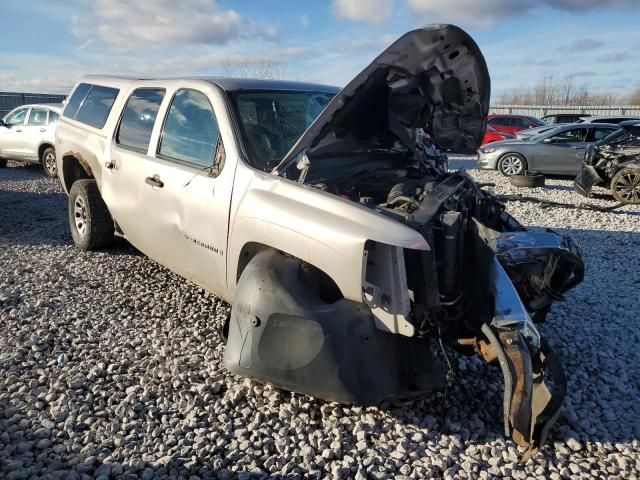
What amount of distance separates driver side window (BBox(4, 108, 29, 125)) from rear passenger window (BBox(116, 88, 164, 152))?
9581 mm

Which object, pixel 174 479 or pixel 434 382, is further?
pixel 434 382

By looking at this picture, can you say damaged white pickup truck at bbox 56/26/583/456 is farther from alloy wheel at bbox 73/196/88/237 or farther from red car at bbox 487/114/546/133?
red car at bbox 487/114/546/133

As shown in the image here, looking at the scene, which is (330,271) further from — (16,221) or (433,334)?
(16,221)

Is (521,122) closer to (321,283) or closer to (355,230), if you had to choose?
(321,283)

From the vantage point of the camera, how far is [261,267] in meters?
3.09

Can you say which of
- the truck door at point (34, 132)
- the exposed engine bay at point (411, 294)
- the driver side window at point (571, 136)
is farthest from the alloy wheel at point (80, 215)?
the driver side window at point (571, 136)

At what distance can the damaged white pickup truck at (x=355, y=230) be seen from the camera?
275cm

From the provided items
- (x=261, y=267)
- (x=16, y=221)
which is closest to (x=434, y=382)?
(x=261, y=267)

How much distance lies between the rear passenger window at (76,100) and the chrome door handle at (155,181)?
2491 mm

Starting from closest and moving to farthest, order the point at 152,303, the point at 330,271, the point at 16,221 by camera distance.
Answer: the point at 330,271, the point at 152,303, the point at 16,221

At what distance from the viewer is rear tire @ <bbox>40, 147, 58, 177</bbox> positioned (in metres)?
12.0

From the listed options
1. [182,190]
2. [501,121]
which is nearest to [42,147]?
[182,190]

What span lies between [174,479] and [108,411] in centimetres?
77

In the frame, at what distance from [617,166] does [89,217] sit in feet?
Answer: 32.6
